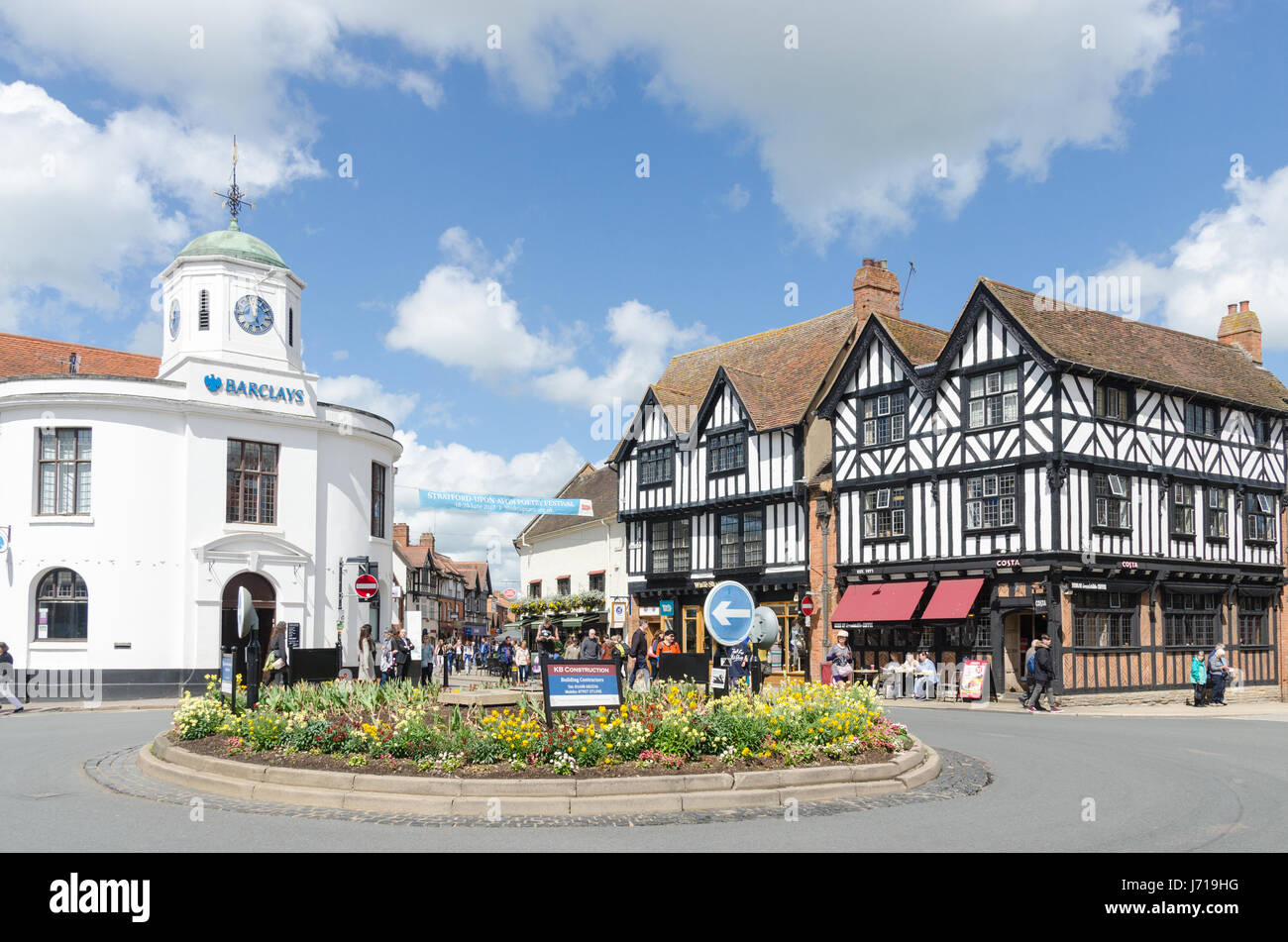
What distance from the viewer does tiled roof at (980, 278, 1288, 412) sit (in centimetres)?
2870

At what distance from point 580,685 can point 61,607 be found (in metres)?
19.8

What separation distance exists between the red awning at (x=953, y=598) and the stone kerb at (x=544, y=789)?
17983 mm

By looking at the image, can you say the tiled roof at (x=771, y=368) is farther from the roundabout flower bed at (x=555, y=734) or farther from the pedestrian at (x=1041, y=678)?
the roundabout flower bed at (x=555, y=734)

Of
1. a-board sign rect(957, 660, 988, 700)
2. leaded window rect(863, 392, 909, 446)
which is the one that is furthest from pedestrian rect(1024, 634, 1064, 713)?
leaded window rect(863, 392, 909, 446)

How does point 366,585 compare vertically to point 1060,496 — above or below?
below

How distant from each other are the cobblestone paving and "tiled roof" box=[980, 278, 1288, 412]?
18.3 m

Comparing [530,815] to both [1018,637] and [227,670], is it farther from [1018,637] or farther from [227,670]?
[1018,637]

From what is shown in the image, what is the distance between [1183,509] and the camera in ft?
100

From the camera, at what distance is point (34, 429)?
27344mm

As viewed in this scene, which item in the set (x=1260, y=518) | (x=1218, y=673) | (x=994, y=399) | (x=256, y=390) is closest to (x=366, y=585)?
(x=256, y=390)

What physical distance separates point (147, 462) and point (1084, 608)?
23.1 m

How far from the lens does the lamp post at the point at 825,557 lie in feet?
109

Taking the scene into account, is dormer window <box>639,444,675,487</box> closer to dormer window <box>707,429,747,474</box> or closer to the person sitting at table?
dormer window <box>707,429,747,474</box>
